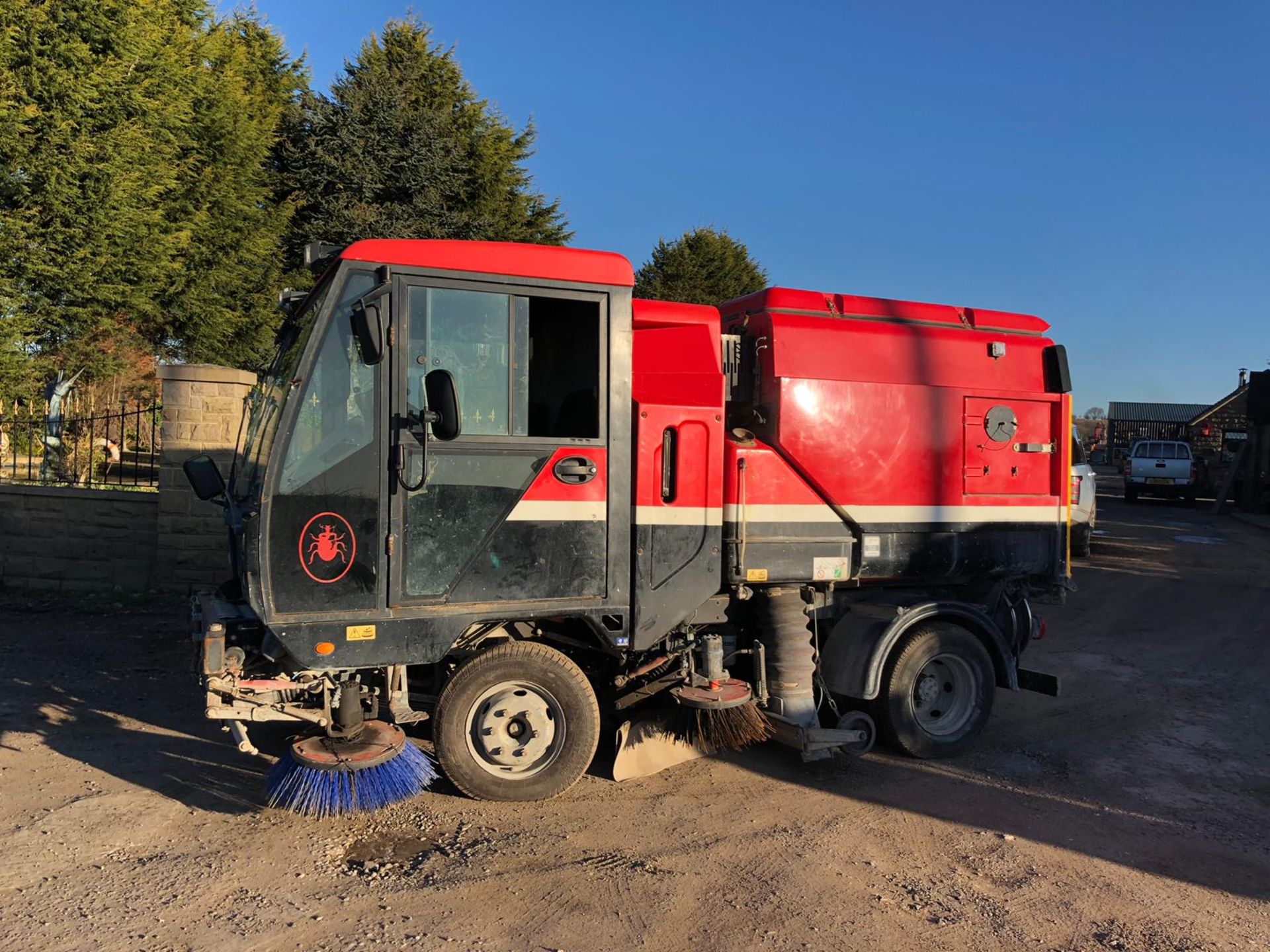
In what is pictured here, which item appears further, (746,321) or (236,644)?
(746,321)

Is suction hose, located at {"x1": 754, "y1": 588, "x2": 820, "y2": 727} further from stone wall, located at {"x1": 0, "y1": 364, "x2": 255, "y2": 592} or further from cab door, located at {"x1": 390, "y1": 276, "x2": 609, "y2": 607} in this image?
stone wall, located at {"x1": 0, "y1": 364, "x2": 255, "y2": 592}

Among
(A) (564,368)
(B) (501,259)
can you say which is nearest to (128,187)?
(B) (501,259)

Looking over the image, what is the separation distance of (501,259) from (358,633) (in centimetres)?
190

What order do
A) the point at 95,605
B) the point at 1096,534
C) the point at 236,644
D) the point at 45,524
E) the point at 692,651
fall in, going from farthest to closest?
the point at 1096,534
the point at 45,524
the point at 95,605
the point at 692,651
the point at 236,644

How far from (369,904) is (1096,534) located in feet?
54.8

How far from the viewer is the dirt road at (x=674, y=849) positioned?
11.1 ft

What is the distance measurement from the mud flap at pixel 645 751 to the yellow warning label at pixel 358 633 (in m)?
1.65

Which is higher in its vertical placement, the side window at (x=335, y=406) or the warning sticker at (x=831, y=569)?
the side window at (x=335, y=406)

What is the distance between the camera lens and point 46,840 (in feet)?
13.1

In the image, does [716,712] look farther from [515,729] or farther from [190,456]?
[190,456]

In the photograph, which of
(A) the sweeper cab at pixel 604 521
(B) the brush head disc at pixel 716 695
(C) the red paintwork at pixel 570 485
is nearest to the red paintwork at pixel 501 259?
(A) the sweeper cab at pixel 604 521

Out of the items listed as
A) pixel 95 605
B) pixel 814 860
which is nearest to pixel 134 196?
pixel 95 605

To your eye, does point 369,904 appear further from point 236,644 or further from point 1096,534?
point 1096,534

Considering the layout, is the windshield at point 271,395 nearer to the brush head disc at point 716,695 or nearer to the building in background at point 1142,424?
the brush head disc at point 716,695
